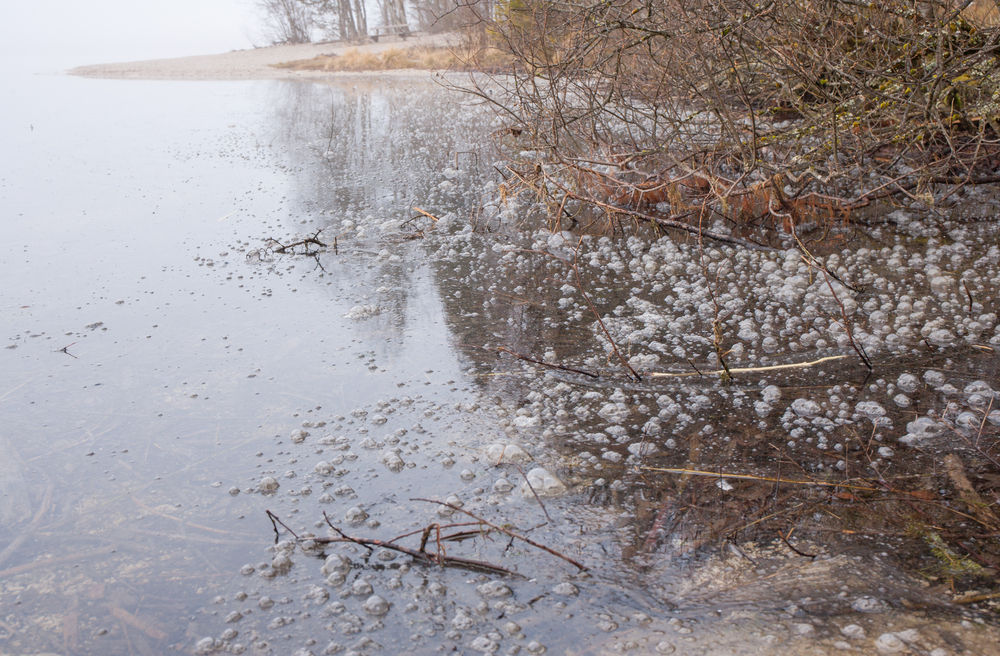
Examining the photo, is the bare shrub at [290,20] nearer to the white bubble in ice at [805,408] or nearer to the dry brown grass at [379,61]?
the dry brown grass at [379,61]

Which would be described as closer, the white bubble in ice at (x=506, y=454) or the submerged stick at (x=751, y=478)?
the submerged stick at (x=751, y=478)

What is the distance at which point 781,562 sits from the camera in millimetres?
1814

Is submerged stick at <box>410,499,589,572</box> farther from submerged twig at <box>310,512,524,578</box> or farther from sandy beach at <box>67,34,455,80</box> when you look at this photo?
sandy beach at <box>67,34,455,80</box>

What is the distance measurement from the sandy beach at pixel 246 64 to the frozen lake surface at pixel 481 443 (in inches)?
591

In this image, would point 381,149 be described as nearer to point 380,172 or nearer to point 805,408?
point 380,172

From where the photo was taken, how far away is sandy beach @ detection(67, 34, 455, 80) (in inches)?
815

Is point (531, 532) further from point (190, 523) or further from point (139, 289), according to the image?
point (139, 289)

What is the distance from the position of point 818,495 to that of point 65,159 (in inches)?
366

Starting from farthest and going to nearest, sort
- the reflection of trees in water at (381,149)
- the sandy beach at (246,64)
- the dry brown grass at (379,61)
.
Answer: the sandy beach at (246,64)
the dry brown grass at (379,61)
the reflection of trees in water at (381,149)

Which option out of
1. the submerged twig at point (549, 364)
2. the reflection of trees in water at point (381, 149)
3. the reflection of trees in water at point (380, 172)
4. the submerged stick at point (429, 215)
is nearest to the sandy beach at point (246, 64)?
the reflection of trees in water at point (381, 149)

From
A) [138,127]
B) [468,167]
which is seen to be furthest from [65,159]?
[468,167]

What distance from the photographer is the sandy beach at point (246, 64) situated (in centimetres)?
2070

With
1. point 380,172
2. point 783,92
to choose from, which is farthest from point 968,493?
point 380,172

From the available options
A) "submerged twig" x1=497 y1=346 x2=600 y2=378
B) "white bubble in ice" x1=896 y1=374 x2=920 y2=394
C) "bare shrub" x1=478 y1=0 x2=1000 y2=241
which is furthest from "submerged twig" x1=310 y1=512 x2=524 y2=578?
"bare shrub" x1=478 y1=0 x2=1000 y2=241
